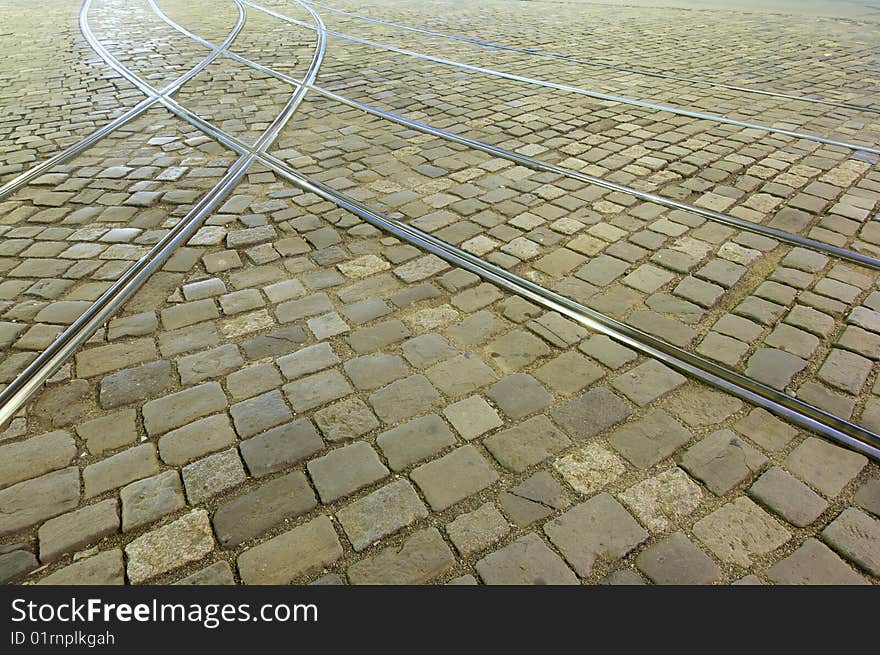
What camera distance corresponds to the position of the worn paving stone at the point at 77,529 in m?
2.04

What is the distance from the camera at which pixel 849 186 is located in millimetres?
4500

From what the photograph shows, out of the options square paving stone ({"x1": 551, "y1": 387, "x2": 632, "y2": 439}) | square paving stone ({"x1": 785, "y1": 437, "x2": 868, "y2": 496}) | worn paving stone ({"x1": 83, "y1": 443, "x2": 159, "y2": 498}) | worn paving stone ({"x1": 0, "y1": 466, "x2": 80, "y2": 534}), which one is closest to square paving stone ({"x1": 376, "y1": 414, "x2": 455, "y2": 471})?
square paving stone ({"x1": 551, "y1": 387, "x2": 632, "y2": 439})

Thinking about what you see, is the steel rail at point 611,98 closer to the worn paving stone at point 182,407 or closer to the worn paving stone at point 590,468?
the worn paving stone at point 590,468

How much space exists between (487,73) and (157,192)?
15.2 ft

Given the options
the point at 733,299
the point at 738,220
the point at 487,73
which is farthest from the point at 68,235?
the point at 487,73

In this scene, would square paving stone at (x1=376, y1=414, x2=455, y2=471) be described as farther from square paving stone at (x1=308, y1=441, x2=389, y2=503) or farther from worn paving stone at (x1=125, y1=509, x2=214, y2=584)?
worn paving stone at (x1=125, y1=509, x2=214, y2=584)

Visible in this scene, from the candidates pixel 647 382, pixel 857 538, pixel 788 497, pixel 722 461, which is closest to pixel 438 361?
pixel 647 382

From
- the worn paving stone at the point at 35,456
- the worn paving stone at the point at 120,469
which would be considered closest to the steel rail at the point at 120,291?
the worn paving stone at the point at 35,456

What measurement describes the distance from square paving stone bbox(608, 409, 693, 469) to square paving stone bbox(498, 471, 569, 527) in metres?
0.35

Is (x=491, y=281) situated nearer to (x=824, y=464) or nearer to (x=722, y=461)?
(x=722, y=461)

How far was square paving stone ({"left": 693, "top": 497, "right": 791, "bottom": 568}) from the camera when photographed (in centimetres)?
204

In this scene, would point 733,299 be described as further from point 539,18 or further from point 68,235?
point 539,18

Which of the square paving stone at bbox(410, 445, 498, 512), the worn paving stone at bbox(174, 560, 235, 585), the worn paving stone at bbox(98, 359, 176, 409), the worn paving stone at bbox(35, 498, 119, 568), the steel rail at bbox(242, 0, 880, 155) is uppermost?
the steel rail at bbox(242, 0, 880, 155)

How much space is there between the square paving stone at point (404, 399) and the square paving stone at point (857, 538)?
1.57 m
